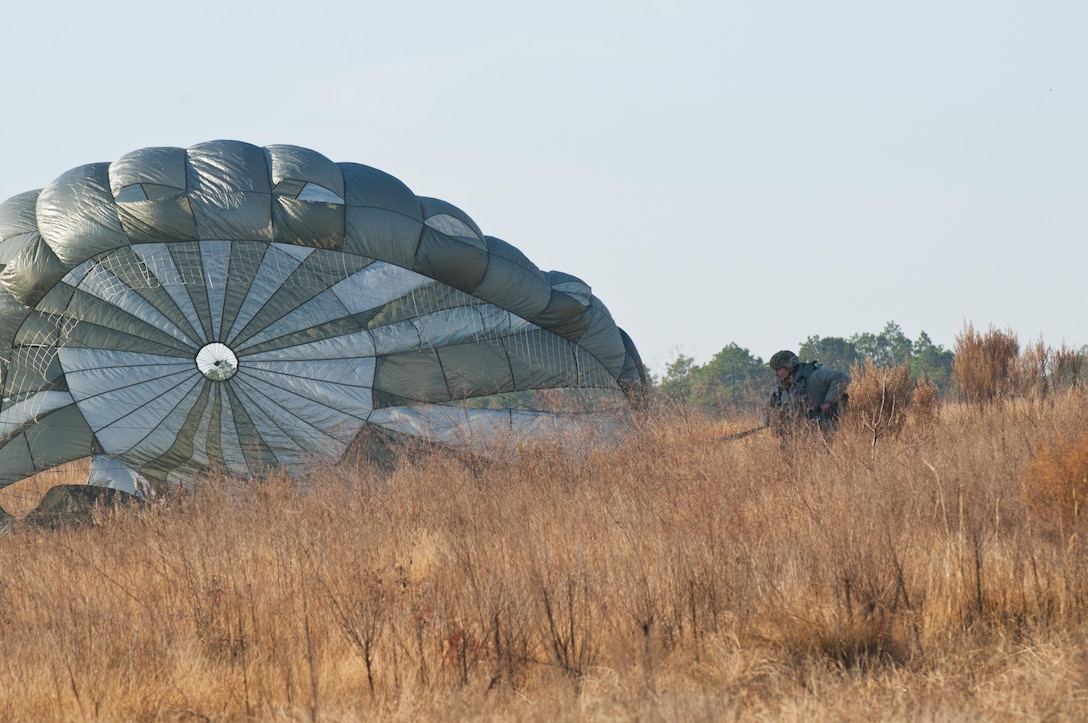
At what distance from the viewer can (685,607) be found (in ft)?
17.3

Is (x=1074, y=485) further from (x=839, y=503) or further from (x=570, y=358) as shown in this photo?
(x=570, y=358)

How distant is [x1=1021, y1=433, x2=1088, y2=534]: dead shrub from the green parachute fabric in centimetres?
503

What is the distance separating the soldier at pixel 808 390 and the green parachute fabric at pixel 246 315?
59.6 inches

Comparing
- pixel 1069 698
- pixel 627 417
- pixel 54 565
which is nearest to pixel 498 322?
pixel 627 417

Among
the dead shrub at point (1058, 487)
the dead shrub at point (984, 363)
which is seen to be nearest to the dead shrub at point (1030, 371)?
the dead shrub at point (984, 363)

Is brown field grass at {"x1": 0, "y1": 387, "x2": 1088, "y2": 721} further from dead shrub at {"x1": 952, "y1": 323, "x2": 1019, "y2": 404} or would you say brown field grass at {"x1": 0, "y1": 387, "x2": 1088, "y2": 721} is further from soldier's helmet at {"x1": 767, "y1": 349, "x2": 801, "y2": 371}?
dead shrub at {"x1": 952, "y1": 323, "x2": 1019, "y2": 404}

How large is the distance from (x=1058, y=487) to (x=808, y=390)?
13.5 ft

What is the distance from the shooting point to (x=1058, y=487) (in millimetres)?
6152

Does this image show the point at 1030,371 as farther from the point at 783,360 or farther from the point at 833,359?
the point at 833,359

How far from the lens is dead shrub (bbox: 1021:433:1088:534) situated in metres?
6.02

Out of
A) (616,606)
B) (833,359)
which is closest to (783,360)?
(616,606)

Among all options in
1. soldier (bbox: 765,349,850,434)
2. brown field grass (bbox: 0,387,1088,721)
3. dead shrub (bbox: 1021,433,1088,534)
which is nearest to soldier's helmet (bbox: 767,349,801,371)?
soldier (bbox: 765,349,850,434)

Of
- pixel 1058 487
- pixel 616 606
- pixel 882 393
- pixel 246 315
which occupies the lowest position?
pixel 616 606

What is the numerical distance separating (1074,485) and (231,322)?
850 cm
